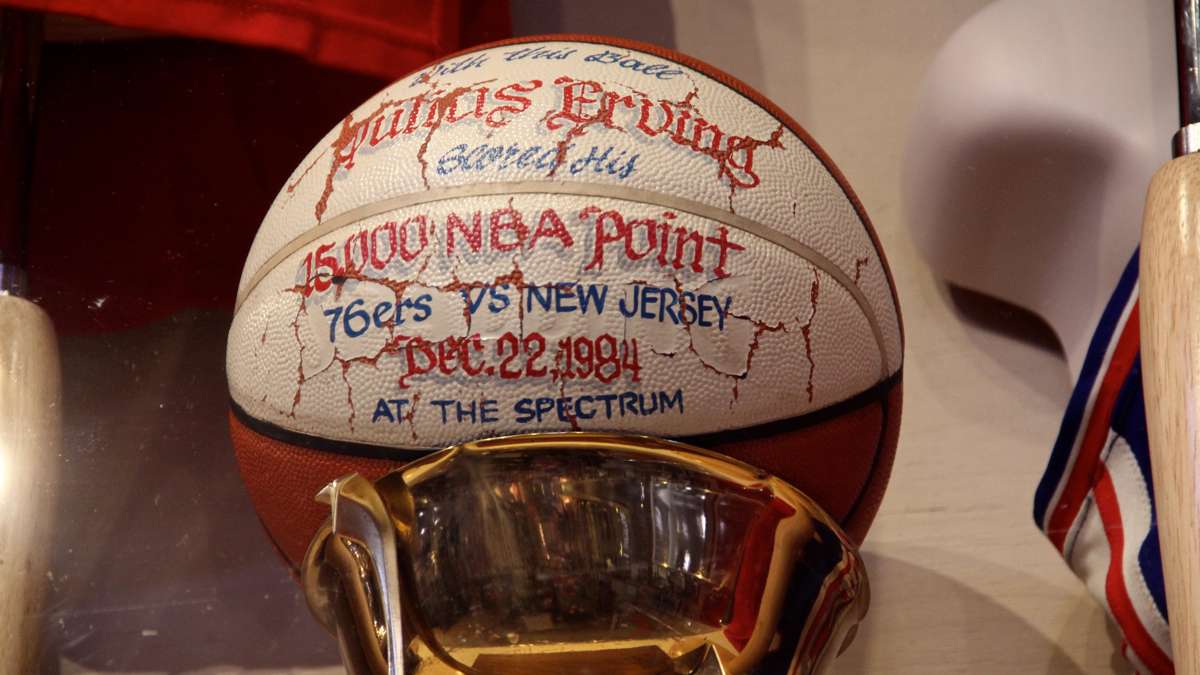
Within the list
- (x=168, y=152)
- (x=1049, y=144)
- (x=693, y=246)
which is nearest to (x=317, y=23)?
(x=168, y=152)

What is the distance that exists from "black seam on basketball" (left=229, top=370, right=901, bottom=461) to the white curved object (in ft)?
1.24

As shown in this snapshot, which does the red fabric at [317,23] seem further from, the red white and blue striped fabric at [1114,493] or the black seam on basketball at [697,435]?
the red white and blue striped fabric at [1114,493]

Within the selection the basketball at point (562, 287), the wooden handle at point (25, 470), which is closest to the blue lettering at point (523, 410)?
the basketball at point (562, 287)

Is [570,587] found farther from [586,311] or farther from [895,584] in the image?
[895,584]

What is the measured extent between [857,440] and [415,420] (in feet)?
0.78

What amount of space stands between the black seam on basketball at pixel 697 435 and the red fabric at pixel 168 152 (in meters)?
0.35

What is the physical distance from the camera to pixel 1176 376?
1.90 ft

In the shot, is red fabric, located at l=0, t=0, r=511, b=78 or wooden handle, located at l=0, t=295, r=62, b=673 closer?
wooden handle, located at l=0, t=295, r=62, b=673

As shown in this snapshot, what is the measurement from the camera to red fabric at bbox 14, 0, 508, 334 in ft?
3.02

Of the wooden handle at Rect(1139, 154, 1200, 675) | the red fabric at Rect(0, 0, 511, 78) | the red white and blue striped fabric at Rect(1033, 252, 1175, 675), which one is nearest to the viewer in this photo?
the wooden handle at Rect(1139, 154, 1200, 675)

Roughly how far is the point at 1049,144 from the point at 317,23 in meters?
0.57

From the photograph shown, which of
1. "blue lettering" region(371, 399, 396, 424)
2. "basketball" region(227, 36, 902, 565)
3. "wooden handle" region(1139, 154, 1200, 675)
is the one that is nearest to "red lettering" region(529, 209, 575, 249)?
"basketball" region(227, 36, 902, 565)

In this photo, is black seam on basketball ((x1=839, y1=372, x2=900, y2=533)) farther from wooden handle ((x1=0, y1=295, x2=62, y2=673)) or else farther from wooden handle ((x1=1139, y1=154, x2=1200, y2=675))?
wooden handle ((x1=0, y1=295, x2=62, y2=673))

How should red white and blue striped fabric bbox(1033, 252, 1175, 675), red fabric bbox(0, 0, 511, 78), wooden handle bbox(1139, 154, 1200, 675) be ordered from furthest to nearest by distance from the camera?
1. red fabric bbox(0, 0, 511, 78)
2. red white and blue striped fabric bbox(1033, 252, 1175, 675)
3. wooden handle bbox(1139, 154, 1200, 675)
